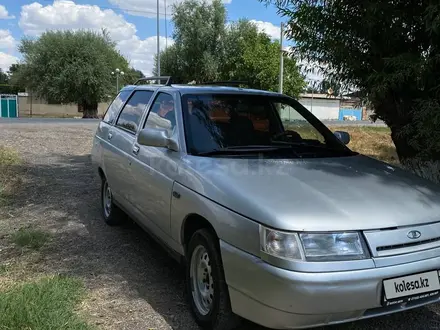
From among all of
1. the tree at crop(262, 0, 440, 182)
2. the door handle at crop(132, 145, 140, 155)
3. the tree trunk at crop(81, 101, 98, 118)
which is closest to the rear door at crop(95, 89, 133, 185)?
the door handle at crop(132, 145, 140, 155)

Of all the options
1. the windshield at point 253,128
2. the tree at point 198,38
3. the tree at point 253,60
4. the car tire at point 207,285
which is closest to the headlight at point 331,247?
the car tire at point 207,285

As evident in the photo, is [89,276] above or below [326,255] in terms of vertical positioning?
below

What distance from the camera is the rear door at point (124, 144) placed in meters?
4.75

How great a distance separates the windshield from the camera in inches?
147

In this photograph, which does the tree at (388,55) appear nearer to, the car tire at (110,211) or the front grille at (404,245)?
the front grille at (404,245)

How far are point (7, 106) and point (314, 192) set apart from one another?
4384 centimetres

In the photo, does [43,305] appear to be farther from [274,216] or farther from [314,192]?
[314,192]

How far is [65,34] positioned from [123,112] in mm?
42846

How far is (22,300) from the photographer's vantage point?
333 centimetres

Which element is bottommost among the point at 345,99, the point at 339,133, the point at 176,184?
the point at 176,184

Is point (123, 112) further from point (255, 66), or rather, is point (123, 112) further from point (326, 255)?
point (255, 66)

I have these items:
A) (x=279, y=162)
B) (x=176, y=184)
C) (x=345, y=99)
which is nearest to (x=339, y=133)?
(x=345, y=99)

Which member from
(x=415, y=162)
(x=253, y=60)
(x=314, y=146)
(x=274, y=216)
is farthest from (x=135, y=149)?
(x=253, y=60)

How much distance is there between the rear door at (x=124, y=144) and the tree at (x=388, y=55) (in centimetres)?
199
